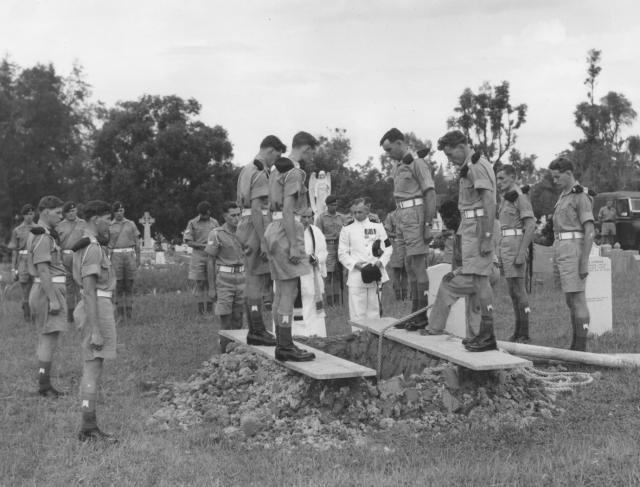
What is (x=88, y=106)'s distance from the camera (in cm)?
5847

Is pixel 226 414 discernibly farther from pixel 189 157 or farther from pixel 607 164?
pixel 607 164

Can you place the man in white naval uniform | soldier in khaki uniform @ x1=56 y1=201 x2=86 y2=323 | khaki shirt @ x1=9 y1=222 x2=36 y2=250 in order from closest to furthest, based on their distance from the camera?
the man in white naval uniform → soldier in khaki uniform @ x1=56 y1=201 x2=86 y2=323 → khaki shirt @ x1=9 y1=222 x2=36 y2=250

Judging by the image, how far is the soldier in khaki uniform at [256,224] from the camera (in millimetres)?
8242

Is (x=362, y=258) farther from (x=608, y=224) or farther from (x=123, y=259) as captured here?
(x=608, y=224)

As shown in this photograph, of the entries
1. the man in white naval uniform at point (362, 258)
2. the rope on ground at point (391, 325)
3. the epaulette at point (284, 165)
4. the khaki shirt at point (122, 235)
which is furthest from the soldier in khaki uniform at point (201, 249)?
the epaulette at point (284, 165)

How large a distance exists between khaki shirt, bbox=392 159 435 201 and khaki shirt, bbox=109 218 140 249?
780cm

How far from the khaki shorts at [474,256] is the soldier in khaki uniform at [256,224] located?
2.09m

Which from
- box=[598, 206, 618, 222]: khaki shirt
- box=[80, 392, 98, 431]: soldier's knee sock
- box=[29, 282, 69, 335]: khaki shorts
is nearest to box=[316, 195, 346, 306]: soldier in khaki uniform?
box=[29, 282, 69, 335]: khaki shorts

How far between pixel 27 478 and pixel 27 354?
5.60 meters

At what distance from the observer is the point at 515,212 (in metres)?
10.4

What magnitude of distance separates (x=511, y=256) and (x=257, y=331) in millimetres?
3734

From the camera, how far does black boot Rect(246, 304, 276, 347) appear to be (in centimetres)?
834

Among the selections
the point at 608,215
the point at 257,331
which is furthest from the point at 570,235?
the point at 608,215

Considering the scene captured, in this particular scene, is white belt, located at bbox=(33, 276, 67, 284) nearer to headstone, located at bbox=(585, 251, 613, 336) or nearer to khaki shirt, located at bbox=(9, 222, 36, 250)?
headstone, located at bbox=(585, 251, 613, 336)
